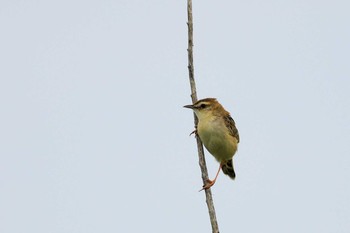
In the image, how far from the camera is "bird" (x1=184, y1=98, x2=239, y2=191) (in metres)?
8.68

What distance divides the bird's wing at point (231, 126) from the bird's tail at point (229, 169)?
1.70ft

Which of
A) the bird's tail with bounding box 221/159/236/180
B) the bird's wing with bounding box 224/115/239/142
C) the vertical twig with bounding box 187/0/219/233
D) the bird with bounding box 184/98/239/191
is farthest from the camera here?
the bird's tail with bounding box 221/159/236/180

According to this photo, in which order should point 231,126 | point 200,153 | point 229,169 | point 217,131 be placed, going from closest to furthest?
point 200,153
point 217,131
point 231,126
point 229,169

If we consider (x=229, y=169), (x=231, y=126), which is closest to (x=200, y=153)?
(x=231, y=126)

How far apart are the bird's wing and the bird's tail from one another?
20.4 inches

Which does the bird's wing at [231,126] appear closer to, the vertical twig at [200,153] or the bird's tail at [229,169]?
the bird's tail at [229,169]

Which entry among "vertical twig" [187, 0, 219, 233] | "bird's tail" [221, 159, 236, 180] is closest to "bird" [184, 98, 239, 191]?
"bird's tail" [221, 159, 236, 180]

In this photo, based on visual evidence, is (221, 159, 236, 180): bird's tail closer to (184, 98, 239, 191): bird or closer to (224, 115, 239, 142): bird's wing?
(184, 98, 239, 191): bird

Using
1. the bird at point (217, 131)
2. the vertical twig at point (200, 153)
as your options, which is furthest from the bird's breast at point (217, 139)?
the vertical twig at point (200, 153)

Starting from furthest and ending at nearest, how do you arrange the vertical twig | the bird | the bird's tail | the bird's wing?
the bird's tail → the bird's wing → the bird → the vertical twig

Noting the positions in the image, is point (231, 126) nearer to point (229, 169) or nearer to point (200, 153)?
point (229, 169)

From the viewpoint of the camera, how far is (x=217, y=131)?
9062 mm

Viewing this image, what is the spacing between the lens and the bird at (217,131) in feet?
28.5

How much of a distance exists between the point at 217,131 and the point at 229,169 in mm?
1448
